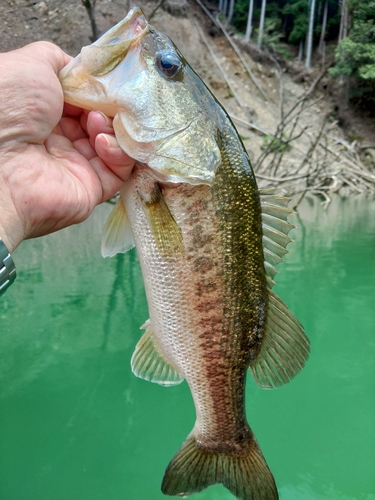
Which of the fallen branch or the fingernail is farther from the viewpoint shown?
the fallen branch

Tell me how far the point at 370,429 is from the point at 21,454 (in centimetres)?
241

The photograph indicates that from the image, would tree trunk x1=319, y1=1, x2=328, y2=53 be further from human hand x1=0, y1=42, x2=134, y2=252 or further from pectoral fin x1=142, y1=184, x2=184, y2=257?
pectoral fin x1=142, y1=184, x2=184, y2=257

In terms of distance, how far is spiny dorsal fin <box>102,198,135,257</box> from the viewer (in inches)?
66.6

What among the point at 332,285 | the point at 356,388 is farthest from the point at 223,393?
the point at 332,285

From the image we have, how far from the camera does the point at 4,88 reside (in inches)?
55.2

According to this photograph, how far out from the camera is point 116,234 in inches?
67.1

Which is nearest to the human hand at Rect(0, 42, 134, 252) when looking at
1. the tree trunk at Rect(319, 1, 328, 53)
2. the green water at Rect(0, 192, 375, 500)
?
the green water at Rect(0, 192, 375, 500)

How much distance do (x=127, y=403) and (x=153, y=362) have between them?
189 centimetres

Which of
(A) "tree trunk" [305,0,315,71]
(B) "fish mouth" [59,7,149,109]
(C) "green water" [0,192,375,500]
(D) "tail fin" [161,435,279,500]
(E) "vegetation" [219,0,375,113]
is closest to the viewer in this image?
(B) "fish mouth" [59,7,149,109]

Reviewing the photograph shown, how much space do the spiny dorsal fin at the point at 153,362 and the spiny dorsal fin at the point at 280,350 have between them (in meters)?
0.33

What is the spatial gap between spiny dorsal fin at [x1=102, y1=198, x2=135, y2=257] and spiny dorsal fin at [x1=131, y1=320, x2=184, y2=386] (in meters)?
0.33

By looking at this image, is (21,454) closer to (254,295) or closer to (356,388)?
(254,295)

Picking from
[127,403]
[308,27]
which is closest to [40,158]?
[127,403]

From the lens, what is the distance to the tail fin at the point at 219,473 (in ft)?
5.33
